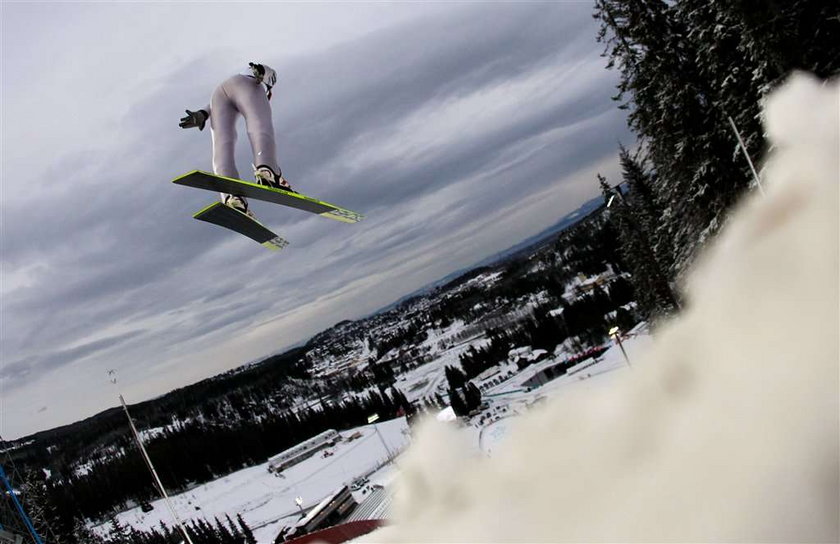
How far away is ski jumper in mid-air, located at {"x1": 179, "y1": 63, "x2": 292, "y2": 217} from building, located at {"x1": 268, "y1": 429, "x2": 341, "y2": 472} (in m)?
112

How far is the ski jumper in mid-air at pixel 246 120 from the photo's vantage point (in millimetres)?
5527

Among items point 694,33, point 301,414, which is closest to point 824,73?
point 694,33

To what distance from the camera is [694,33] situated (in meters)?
16.3

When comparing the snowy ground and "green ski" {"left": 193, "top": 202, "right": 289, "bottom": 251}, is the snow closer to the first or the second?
the snowy ground

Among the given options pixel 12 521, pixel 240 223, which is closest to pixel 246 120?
pixel 240 223

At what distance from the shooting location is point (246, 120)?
221 inches

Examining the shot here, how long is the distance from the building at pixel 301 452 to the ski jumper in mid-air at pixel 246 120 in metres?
112

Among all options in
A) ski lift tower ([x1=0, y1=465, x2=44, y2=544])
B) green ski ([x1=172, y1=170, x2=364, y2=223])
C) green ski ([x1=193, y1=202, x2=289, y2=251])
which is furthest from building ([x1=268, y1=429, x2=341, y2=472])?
green ski ([x1=172, y1=170, x2=364, y2=223])

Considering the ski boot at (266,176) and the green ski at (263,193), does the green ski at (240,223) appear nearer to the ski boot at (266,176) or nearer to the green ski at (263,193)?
the green ski at (263,193)

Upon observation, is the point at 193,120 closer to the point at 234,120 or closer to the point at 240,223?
the point at 234,120

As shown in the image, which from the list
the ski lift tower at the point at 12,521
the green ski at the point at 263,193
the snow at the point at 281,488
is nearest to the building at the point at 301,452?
the snow at the point at 281,488

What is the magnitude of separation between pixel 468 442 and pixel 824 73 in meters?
16.8

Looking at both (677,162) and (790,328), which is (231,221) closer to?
(790,328)

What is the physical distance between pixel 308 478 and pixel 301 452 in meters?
20.9
